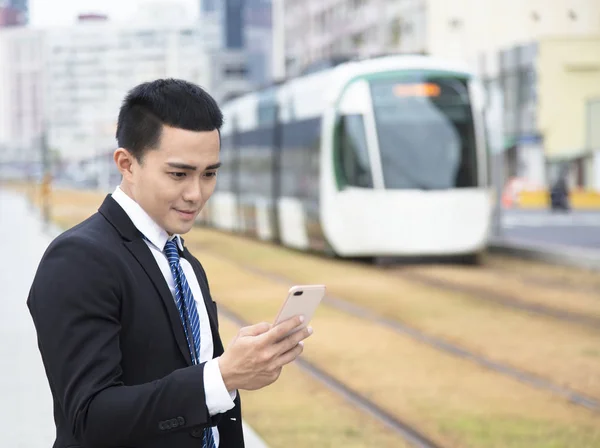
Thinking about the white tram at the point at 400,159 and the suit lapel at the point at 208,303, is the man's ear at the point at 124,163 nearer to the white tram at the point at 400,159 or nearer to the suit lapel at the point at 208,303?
the suit lapel at the point at 208,303

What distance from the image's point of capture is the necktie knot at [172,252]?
2.80 m

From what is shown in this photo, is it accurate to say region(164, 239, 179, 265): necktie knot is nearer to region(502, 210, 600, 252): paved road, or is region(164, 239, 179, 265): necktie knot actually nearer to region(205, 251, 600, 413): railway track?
region(205, 251, 600, 413): railway track

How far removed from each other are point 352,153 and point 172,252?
17.0 m

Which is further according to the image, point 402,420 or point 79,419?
point 402,420

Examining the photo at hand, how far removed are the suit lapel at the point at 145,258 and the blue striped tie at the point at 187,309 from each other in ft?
0.10

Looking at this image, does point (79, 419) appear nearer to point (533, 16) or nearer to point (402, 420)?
point (402, 420)

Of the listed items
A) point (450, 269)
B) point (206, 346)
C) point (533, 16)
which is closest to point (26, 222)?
point (450, 269)

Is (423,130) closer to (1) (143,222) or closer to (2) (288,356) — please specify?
(1) (143,222)

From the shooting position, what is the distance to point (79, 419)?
8.40 feet

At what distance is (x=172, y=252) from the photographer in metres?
2.82

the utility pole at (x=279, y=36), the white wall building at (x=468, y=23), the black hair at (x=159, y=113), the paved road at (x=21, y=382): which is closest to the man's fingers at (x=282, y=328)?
the black hair at (x=159, y=113)

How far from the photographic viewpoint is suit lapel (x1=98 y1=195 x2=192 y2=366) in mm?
2689

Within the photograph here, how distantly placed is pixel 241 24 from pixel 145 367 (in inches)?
6386

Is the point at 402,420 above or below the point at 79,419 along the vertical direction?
below
